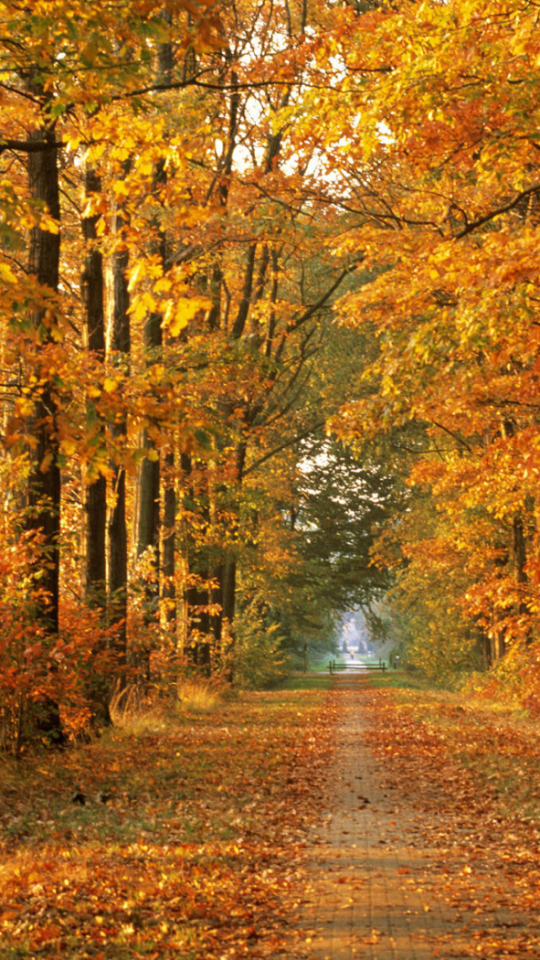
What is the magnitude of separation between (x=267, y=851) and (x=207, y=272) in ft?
53.0

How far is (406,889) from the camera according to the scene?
723cm

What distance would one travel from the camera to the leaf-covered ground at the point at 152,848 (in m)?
6.06

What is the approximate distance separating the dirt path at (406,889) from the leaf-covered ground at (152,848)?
11.8 inches

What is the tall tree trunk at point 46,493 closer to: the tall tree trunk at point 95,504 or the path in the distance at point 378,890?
the tall tree trunk at point 95,504

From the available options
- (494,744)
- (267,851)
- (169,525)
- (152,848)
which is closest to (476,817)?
(267,851)

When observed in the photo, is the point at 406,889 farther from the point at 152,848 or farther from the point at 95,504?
the point at 95,504

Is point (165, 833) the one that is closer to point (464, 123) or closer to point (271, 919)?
point (271, 919)

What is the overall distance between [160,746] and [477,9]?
406 inches

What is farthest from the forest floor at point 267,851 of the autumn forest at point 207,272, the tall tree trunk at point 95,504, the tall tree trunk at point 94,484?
the tall tree trunk at point 94,484

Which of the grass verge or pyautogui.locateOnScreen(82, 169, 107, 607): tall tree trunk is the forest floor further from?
pyautogui.locateOnScreen(82, 169, 107, 607): tall tree trunk

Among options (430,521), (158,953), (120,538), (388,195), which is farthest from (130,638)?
(430,521)

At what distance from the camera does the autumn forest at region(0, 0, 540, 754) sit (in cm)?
662

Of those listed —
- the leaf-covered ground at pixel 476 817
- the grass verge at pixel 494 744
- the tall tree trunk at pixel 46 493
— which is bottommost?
the leaf-covered ground at pixel 476 817

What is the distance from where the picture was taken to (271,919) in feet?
21.4
